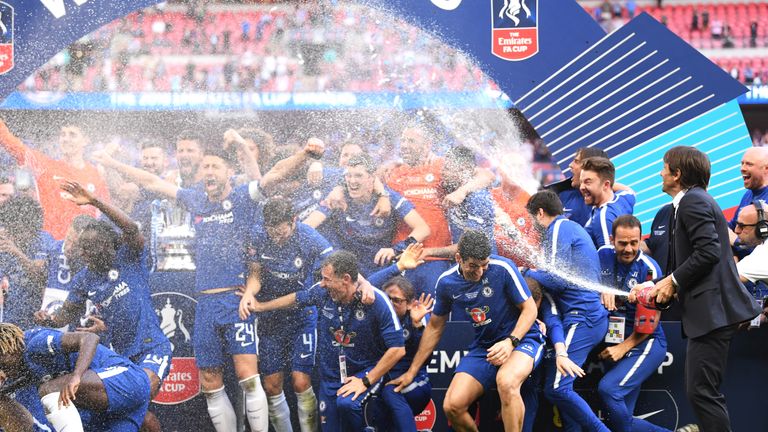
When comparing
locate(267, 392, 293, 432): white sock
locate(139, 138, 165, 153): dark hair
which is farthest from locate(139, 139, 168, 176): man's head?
locate(267, 392, 293, 432): white sock

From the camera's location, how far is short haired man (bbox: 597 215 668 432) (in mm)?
5395

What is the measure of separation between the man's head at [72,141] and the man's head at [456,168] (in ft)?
7.32

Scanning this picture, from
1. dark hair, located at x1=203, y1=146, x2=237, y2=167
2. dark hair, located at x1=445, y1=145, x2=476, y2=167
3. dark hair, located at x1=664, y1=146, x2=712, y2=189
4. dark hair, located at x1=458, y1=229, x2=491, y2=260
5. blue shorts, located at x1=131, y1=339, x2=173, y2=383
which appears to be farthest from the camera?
dark hair, located at x1=445, y1=145, x2=476, y2=167

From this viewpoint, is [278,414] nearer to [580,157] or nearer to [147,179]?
[147,179]

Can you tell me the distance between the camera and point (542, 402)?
566 cm

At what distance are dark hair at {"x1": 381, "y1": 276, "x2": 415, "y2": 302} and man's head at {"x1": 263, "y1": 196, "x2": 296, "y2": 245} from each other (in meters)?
0.66

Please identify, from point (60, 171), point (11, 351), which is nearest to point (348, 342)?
point (11, 351)

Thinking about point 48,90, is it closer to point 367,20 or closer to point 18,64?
point 18,64

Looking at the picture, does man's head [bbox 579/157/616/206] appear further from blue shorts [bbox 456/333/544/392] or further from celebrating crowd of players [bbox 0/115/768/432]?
blue shorts [bbox 456/333/544/392]

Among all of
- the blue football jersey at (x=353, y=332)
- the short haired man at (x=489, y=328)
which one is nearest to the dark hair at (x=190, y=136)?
the blue football jersey at (x=353, y=332)

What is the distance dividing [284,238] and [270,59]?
1244 mm

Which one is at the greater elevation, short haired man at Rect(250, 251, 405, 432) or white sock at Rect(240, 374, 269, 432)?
short haired man at Rect(250, 251, 405, 432)

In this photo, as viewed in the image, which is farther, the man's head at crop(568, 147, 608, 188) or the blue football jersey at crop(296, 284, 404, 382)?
the man's head at crop(568, 147, 608, 188)

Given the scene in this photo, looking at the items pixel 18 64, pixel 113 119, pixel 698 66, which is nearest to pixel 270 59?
pixel 113 119
